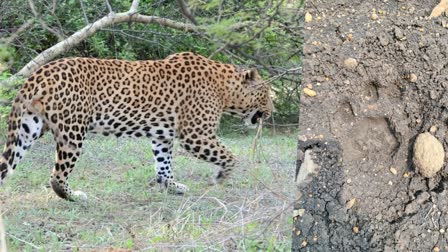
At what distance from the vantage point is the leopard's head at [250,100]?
18.9 ft

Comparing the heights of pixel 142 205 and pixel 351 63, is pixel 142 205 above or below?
below

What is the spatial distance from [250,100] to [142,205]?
1.32 metres

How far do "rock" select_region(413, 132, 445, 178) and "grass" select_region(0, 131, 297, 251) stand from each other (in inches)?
22.2

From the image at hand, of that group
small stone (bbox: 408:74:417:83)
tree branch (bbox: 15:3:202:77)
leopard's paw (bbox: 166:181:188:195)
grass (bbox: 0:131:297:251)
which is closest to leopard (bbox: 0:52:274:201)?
leopard's paw (bbox: 166:181:188:195)

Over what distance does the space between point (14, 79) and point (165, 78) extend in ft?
4.28

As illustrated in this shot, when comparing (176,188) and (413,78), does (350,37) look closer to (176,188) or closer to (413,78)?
A: (413,78)

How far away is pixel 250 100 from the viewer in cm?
583

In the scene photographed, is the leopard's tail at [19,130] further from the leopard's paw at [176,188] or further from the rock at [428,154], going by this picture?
the rock at [428,154]

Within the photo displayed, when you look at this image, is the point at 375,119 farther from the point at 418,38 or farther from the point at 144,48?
the point at 144,48

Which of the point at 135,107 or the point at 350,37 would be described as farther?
the point at 135,107

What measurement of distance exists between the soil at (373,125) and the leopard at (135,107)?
2.35 m

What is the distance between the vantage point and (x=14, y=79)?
19.5 ft

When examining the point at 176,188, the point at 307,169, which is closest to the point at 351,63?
the point at 307,169

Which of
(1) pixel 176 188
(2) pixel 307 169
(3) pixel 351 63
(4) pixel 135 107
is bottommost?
(1) pixel 176 188
